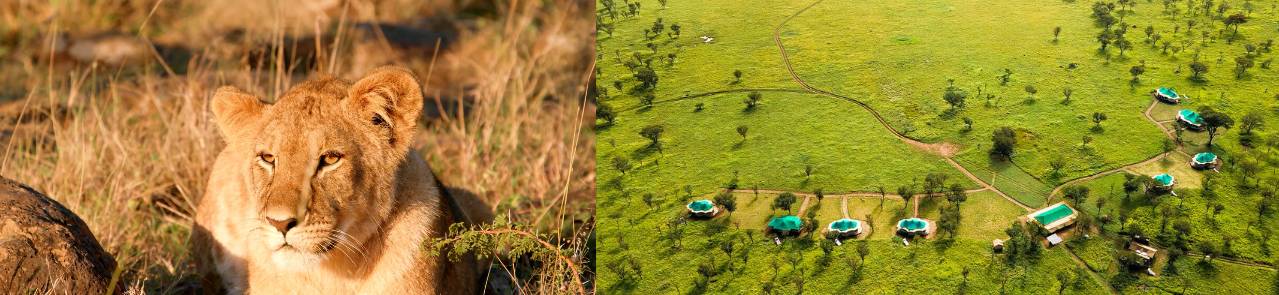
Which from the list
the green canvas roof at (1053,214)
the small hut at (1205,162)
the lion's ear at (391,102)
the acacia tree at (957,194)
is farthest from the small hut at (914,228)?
the lion's ear at (391,102)

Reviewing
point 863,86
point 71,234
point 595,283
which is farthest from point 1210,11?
point 71,234

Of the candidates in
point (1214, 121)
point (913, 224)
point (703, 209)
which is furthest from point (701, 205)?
point (1214, 121)

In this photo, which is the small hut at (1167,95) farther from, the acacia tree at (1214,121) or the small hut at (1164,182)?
the small hut at (1164,182)

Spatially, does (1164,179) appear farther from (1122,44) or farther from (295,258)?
(295,258)

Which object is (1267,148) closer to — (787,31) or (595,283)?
(787,31)

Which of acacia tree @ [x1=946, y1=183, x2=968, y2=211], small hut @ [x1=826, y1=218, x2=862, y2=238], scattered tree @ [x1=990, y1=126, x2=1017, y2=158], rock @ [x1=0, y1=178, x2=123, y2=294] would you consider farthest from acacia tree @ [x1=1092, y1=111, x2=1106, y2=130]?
rock @ [x1=0, y1=178, x2=123, y2=294]

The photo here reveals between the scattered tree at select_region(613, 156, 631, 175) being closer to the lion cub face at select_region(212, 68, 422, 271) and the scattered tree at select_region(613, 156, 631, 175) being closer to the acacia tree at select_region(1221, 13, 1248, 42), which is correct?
the lion cub face at select_region(212, 68, 422, 271)
